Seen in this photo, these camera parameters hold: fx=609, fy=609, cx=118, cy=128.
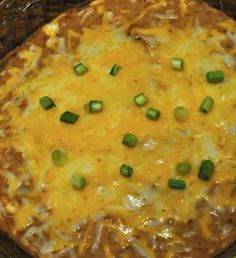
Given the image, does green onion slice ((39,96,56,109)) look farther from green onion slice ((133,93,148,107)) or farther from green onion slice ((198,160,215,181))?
green onion slice ((198,160,215,181))

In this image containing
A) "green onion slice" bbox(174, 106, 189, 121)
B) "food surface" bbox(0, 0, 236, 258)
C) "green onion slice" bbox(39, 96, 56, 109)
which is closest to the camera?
"food surface" bbox(0, 0, 236, 258)

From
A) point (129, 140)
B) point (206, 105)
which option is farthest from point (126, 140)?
point (206, 105)

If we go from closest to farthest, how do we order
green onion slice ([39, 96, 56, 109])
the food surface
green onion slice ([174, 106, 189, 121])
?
the food surface
green onion slice ([174, 106, 189, 121])
green onion slice ([39, 96, 56, 109])

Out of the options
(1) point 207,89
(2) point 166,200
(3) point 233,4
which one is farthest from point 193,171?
(3) point 233,4

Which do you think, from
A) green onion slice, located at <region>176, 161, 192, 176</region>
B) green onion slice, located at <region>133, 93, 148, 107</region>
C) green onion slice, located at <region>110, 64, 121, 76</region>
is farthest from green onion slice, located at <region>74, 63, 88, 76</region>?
green onion slice, located at <region>176, 161, 192, 176</region>

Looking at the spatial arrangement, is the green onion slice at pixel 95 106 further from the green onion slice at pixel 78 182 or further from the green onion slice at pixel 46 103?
the green onion slice at pixel 78 182

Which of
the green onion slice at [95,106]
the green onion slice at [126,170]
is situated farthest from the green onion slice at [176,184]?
the green onion slice at [95,106]

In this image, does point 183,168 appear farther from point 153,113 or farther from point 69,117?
point 69,117
